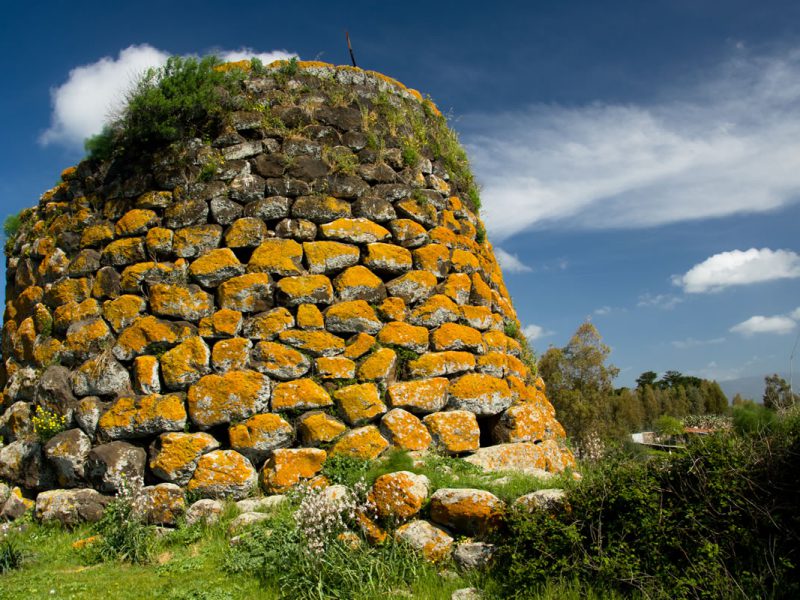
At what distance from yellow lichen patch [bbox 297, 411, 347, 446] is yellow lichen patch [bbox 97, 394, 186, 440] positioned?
1.30 meters

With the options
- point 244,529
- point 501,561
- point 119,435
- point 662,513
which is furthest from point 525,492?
point 119,435

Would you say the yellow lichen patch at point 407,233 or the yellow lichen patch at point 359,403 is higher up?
the yellow lichen patch at point 407,233

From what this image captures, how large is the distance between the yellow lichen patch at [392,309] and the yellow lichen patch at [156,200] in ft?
10.3

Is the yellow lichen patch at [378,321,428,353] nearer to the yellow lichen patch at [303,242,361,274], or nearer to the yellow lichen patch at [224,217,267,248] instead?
the yellow lichen patch at [303,242,361,274]

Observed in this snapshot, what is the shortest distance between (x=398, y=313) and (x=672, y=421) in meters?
3.33

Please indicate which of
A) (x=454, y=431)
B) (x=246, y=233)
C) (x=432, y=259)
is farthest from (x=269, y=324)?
(x=454, y=431)

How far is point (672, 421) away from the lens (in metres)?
4.99

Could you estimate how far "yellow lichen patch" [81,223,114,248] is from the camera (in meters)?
7.91

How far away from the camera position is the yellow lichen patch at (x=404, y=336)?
23.1 feet

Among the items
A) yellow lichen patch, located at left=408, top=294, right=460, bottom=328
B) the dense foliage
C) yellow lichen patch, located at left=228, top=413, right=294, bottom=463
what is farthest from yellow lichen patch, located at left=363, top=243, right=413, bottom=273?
the dense foliage

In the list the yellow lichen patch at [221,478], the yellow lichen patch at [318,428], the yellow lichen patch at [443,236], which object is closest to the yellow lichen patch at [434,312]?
the yellow lichen patch at [443,236]

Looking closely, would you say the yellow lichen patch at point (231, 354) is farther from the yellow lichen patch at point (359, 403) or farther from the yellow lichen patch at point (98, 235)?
the yellow lichen patch at point (98, 235)

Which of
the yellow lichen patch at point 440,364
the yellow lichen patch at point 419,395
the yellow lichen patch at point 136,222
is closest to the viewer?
the yellow lichen patch at point 419,395

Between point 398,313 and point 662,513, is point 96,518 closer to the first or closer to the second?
point 398,313
